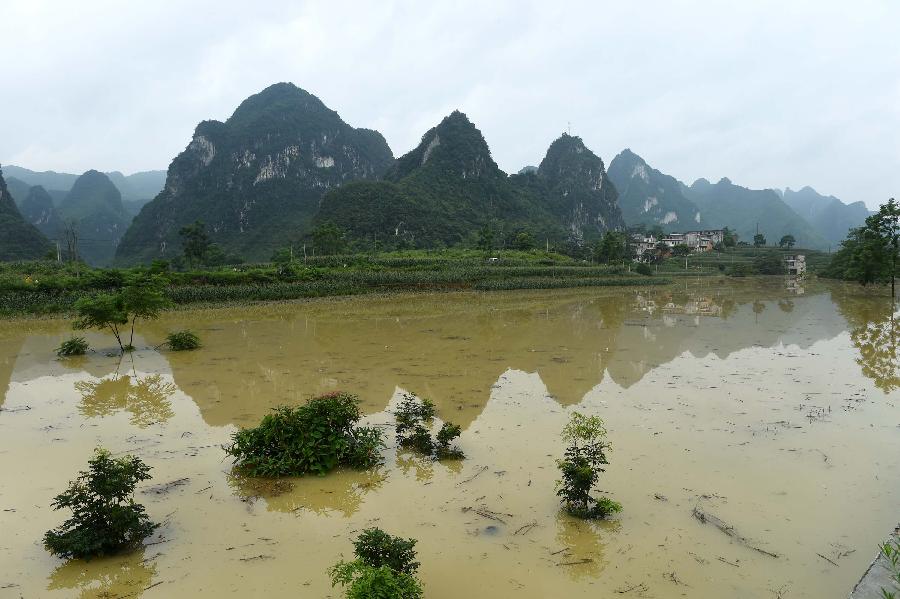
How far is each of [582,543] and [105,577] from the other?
4.80 meters

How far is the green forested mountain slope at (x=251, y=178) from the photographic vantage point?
375 ft

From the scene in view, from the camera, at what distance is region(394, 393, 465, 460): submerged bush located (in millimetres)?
7782

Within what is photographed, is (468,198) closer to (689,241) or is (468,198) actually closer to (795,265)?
(689,241)

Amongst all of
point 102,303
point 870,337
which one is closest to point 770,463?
point 870,337

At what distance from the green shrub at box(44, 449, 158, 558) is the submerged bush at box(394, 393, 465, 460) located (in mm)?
3757

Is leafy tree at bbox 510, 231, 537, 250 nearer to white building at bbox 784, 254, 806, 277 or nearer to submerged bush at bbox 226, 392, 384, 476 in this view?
white building at bbox 784, 254, 806, 277

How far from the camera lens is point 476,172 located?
107188 mm

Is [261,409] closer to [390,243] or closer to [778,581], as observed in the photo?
[778,581]

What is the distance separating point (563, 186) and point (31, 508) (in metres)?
136

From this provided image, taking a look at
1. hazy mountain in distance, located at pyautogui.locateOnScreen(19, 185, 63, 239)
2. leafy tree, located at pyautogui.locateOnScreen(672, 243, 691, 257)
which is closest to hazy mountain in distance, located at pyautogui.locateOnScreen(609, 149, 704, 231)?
leafy tree, located at pyautogui.locateOnScreen(672, 243, 691, 257)

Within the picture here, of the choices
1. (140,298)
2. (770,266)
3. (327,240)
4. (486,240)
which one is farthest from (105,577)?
(770,266)

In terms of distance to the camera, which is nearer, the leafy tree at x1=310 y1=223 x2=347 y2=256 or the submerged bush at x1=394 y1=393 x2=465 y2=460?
the submerged bush at x1=394 y1=393 x2=465 y2=460

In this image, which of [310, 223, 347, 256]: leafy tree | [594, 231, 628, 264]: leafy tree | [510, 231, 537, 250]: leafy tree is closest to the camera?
[310, 223, 347, 256]: leafy tree

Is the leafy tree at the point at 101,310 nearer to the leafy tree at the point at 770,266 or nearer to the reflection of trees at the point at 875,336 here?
the reflection of trees at the point at 875,336
